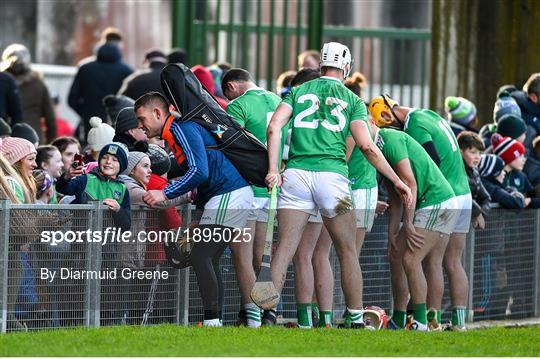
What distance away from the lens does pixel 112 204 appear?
13773 millimetres

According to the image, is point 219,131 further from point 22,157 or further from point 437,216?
point 437,216

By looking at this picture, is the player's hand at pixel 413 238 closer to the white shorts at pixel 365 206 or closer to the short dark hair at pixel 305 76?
the white shorts at pixel 365 206

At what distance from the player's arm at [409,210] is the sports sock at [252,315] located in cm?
153

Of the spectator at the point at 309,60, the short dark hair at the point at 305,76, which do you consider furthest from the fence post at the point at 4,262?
the spectator at the point at 309,60

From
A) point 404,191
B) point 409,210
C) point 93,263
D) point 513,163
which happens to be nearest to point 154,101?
point 93,263

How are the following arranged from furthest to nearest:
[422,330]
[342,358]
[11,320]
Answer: [422,330], [11,320], [342,358]

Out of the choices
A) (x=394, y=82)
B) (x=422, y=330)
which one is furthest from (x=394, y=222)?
(x=394, y=82)

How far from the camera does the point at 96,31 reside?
39500mm

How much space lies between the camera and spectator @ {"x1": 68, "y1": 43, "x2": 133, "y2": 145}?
21344mm

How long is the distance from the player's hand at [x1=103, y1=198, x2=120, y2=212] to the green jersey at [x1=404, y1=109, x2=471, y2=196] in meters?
2.85

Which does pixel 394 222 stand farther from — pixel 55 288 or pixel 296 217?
pixel 55 288

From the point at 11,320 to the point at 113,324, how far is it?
87cm

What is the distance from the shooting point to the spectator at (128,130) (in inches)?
611

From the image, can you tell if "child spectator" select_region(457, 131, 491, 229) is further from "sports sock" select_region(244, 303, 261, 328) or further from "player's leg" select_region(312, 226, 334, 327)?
"sports sock" select_region(244, 303, 261, 328)
